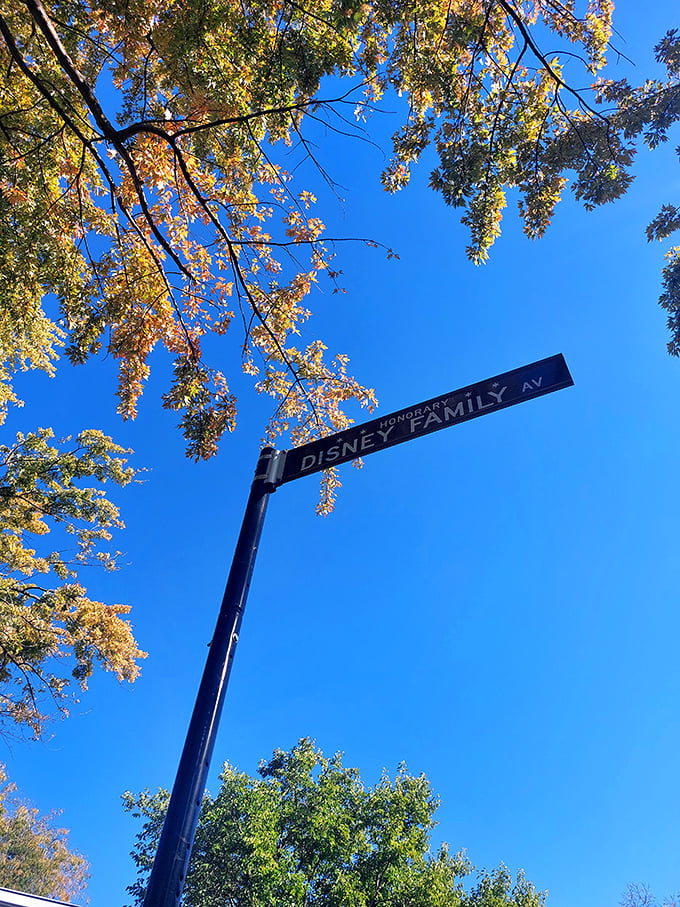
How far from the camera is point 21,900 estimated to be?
9.29 ft

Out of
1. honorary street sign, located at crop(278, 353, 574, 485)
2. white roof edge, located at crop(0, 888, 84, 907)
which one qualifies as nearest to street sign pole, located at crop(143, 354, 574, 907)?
honorary street sign, located at crop(278, 353, 574, 485)

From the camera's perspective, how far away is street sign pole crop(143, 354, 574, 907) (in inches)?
76.9

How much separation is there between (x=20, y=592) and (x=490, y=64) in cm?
1226

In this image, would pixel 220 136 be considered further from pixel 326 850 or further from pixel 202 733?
pixel 326 850

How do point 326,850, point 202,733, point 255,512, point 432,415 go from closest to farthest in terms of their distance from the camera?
point 202,733 < point 255,512 < point 432,415 < point 326,850

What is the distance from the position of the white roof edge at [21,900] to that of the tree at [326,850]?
18300 mm

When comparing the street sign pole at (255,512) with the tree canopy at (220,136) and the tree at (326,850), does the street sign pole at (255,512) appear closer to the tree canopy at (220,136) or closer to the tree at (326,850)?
the tree canopy at (220,136)

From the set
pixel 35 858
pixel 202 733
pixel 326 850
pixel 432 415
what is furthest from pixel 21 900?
pixel 35 858

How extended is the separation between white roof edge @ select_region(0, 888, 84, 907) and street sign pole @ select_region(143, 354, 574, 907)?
4.71 ft

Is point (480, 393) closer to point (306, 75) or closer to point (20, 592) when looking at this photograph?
point (306, 75)

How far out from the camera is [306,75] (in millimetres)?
3896

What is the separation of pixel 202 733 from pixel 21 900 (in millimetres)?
1793

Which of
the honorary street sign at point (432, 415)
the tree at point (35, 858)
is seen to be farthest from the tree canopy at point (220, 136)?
the tree at point (35, 858)

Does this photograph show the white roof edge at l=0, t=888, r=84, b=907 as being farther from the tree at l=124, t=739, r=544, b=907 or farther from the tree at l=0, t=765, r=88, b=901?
the tree at l=0, t=765, r=88, b=901
